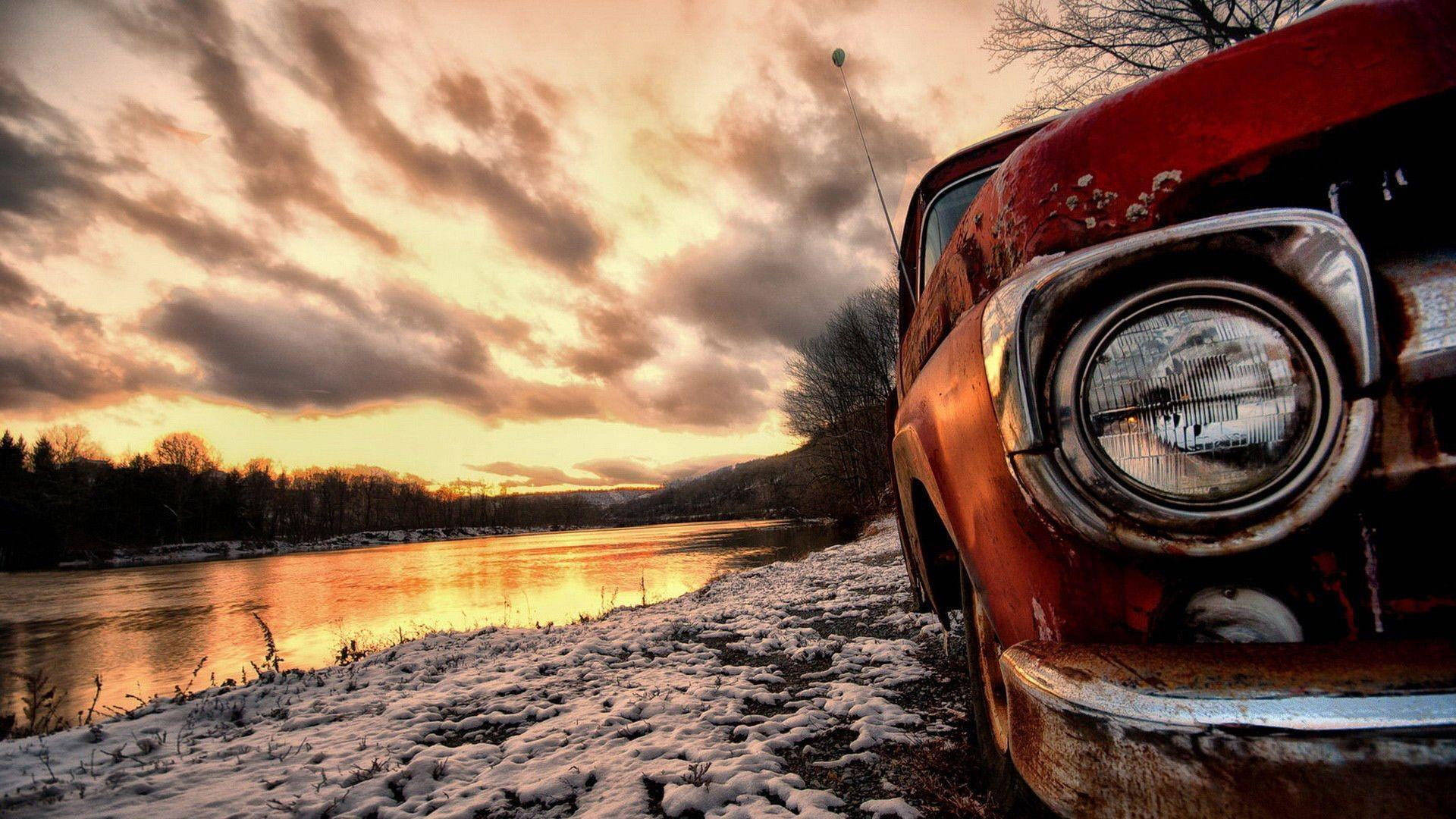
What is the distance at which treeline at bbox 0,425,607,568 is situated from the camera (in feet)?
126

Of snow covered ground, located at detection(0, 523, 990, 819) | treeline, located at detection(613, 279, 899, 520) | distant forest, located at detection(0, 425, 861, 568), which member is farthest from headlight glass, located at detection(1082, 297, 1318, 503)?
distant forest, located at detection(0, 425, 861, 568)

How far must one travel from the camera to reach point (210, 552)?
44375 millimetres

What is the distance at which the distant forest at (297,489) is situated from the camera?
30.2 meters

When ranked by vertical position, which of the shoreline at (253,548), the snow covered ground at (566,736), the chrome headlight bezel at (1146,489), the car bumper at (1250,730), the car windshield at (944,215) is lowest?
the shoreline at (253,548)

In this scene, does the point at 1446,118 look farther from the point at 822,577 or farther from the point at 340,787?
the point at 822,577

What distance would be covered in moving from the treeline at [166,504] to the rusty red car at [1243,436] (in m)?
48.9

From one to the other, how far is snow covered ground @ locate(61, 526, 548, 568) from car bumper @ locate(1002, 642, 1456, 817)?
52.9 m

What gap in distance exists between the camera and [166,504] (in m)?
49.1

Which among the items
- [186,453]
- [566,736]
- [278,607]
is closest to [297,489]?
[186,453]

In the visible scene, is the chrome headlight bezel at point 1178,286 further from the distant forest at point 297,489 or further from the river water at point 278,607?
the river water at point 278,607

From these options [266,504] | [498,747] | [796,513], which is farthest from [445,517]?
[498,747]

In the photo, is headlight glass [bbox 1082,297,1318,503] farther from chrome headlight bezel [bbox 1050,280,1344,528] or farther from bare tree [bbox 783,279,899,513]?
bare tree [bbox 783,279,899,513]

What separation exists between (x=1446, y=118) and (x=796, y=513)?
185ft

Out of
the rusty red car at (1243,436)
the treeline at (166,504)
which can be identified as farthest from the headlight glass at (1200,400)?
the treeline at (166,504)
